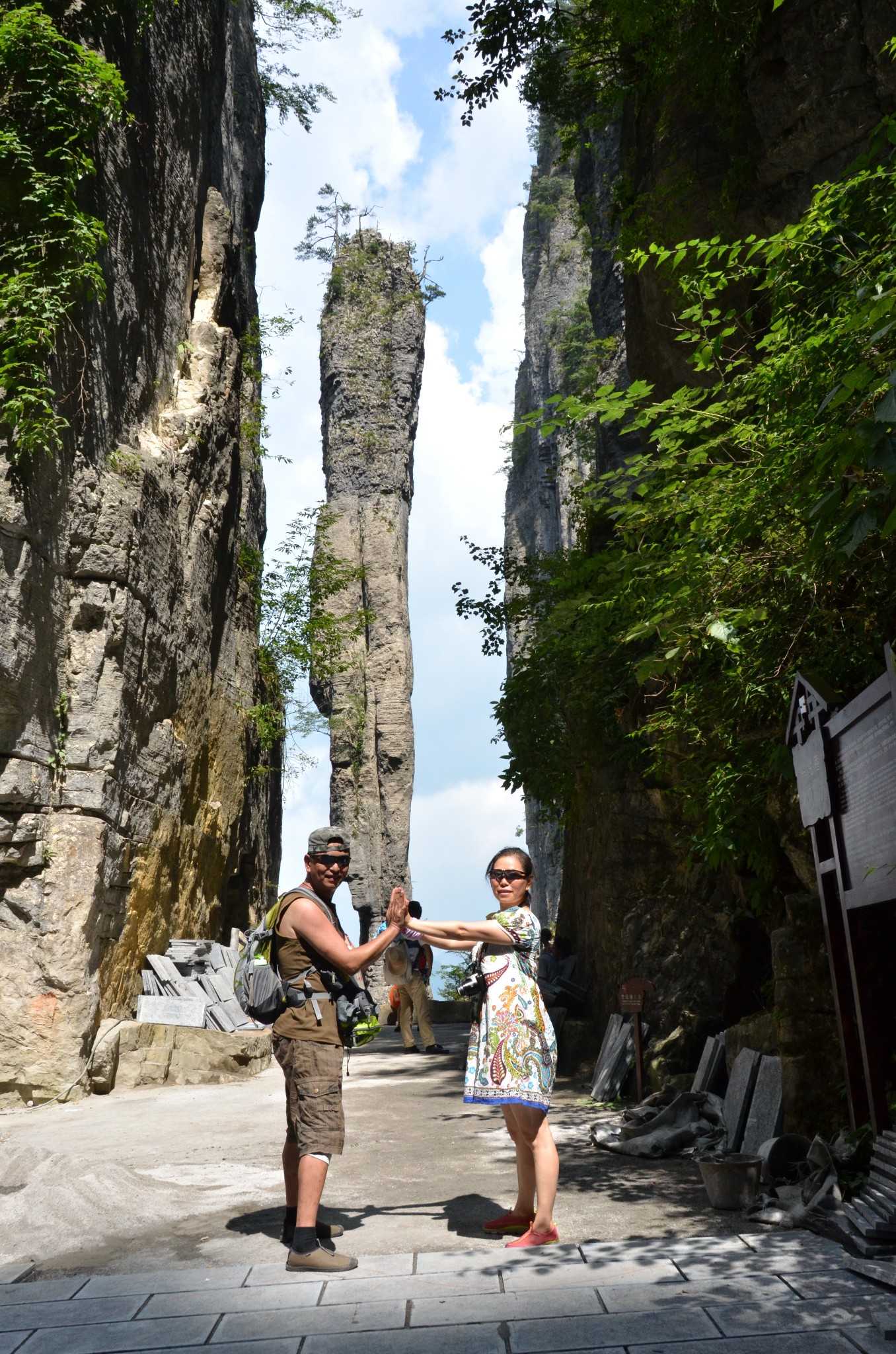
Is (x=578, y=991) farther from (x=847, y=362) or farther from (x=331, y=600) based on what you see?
(x=331, y=600)

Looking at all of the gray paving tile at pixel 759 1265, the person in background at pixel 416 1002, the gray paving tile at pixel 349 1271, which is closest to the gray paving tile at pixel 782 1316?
the gray paving tile at pixel 759 1265

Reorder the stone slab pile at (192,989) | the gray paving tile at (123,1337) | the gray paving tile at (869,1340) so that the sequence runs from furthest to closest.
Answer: the stone slab pile at (192,989)
the gray paving tile at (123,1337)
the gray paving tile at (869,1340)

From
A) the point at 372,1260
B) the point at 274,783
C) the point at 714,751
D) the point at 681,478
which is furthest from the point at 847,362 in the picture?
the point at 274,783

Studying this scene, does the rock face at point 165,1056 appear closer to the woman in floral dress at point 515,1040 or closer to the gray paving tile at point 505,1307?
the woman in floral dress at point 515,1040

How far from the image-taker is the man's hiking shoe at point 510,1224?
4387 millimetres

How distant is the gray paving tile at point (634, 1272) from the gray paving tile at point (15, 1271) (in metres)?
2.22

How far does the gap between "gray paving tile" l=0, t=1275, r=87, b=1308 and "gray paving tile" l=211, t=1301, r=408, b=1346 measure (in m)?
0.77

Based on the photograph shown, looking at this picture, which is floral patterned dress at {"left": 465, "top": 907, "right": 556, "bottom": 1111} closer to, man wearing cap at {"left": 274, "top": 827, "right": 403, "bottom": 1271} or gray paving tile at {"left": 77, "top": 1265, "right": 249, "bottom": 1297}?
man wearing cap at {"left": 274, "top": 827, "right": 403, "bottom": 1271}

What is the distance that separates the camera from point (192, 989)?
39.5 ft

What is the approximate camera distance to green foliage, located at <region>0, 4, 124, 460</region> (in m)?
9.73

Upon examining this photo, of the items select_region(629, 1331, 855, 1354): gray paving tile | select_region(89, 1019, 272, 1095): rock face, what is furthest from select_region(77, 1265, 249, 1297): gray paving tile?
select_region(89, 1019, 272, 1095): rock face

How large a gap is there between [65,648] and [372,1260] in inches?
312

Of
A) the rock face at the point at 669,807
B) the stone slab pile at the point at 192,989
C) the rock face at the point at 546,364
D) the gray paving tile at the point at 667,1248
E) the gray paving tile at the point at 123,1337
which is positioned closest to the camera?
the gray paving tile at the point at 123,1337

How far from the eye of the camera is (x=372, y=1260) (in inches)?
157
